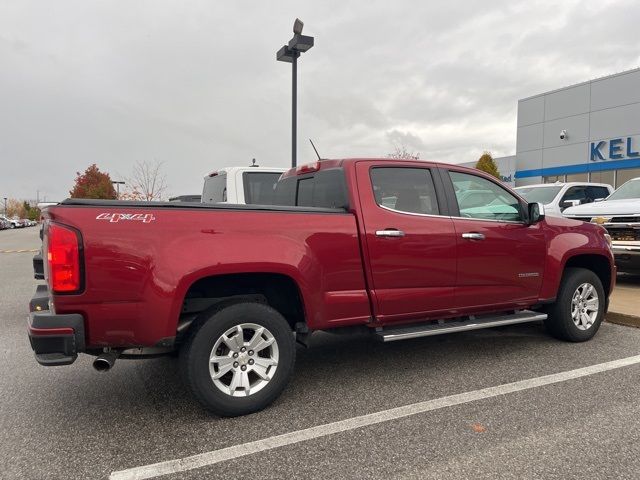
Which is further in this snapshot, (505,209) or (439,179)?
(505,209)

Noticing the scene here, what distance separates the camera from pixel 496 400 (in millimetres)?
3631

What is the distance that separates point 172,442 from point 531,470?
2140 millimetres

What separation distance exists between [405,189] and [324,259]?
1082mm

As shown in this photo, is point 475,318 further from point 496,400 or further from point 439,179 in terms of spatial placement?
point 439,179

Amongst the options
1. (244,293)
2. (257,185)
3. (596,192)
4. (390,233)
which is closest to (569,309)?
(390,233)

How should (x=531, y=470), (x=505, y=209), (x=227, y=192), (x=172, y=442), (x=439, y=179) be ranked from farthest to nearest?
(x=227, y=192) → (x=505, y=209) → (x=439, y=179) → (x=172, y=442) → (x=531, y=470)

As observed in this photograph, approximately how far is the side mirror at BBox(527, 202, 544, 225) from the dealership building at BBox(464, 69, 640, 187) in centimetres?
2010

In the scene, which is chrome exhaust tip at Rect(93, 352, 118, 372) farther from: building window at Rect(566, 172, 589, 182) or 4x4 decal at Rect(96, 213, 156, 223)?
building window at Rect(566, 172, 589, 182)

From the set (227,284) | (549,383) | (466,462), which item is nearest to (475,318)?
(549,383)

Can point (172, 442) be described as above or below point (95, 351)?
below

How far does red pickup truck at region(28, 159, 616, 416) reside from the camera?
9.77 ft

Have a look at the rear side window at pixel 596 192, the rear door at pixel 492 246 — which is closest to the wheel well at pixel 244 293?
the rear door at pixel 492 246

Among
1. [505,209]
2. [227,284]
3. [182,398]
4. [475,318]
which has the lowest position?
[182,398]

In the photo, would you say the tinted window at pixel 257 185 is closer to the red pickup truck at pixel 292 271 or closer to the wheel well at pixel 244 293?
the red pickup truck at pixel 292 271
